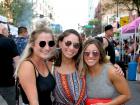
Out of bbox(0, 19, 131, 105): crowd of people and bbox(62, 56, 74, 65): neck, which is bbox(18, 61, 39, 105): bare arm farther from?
bbox(62, 56, 74, 65): neck

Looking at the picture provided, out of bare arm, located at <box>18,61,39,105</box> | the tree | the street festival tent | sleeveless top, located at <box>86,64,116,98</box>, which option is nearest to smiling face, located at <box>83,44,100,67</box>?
sleeveless top, located at <box>86,64,116,98</box>

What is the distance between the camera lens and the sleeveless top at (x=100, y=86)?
3.69 m

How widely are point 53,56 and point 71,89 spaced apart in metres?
0.37

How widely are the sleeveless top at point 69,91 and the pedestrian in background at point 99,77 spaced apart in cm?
8

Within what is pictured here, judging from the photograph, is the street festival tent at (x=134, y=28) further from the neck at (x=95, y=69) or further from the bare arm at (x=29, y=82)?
the bare arm at (x=29, y=82)

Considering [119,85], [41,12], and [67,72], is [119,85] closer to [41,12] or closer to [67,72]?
[67,72]

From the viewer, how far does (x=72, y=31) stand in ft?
12.5

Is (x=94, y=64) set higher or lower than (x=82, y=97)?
higher

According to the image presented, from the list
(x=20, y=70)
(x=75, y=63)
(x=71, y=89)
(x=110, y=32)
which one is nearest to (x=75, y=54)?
(x=75, y=63)

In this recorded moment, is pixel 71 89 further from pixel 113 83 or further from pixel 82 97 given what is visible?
pixel 113 83

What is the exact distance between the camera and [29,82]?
3365mm

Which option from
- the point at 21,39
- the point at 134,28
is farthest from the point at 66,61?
the point at 134,28

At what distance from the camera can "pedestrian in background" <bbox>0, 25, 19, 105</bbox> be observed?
6.13m

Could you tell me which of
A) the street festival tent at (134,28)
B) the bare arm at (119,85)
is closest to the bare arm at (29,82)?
the bare arm at (119,85)
